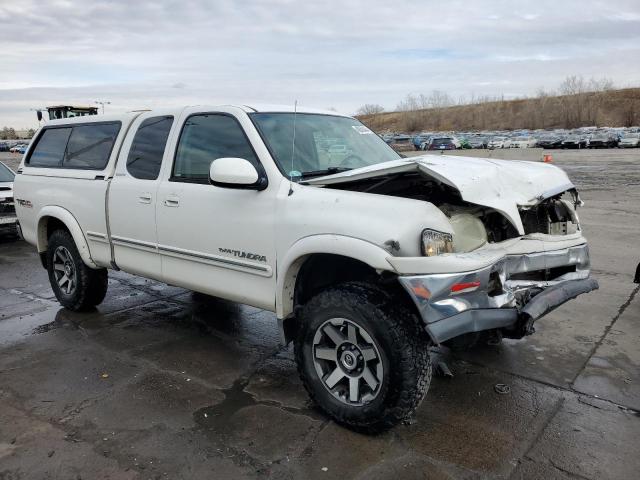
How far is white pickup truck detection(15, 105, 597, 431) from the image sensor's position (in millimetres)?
3045

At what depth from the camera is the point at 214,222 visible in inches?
156

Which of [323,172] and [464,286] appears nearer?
[464,286]

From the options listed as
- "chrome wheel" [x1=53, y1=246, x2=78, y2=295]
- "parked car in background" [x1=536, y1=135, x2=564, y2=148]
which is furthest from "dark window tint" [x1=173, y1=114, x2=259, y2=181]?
"parked car in background" [x1=536, y1=135, x2=564, y2=148]

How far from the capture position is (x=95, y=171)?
5.09 meters

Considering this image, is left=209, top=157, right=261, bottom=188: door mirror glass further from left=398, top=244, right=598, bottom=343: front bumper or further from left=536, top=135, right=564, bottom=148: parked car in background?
left=536, top=135, right=564, bottom=148: parked car in background

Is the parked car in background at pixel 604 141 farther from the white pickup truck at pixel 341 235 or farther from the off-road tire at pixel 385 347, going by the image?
the off-road tire at pixel 385 347

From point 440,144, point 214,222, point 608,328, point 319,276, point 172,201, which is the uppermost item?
point 172,201

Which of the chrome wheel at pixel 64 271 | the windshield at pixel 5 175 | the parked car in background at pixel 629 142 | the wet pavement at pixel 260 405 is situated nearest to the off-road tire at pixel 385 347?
the wet pavement at pixel 260 405

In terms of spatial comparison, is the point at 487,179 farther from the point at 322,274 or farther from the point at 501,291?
the point at 322,274

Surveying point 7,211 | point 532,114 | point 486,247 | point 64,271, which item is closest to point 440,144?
point 7,211

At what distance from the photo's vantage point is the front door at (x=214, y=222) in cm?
370

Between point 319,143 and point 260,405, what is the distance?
6.42 feet

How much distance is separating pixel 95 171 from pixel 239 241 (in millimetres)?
2073

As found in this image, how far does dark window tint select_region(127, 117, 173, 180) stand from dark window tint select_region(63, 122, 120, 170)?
388mm
